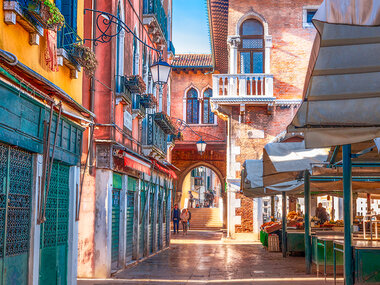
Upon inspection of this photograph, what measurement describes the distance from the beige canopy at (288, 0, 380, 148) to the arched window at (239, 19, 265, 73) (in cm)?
2033

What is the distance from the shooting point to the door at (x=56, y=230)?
860cm

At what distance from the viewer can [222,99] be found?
25.8m

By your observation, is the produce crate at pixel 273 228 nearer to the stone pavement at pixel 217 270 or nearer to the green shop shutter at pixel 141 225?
the stone pavement at pixel 217 270

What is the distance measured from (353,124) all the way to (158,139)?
13645 mm

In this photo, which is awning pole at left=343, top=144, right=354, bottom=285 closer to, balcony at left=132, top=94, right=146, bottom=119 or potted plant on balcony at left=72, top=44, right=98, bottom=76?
potted plant on balcony at left=72, top=44, right=98, bottom=76

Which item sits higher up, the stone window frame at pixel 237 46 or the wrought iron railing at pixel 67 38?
the stone window frame at pixel 237 46

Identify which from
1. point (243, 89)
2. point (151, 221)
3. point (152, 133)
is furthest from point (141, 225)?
point (243, 89)

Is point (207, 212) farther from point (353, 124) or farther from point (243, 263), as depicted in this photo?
point (353, 124)

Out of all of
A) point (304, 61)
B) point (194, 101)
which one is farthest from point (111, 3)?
point (194, 101)

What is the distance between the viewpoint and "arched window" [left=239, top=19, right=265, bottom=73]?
87.1ft

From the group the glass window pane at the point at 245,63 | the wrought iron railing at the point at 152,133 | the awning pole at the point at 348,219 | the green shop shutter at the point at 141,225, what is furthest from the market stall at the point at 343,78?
the glass window pane at the point at 245,63

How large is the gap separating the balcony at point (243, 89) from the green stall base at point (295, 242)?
359 inches

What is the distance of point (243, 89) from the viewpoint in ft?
84.7

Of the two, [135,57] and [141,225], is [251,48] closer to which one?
[135,57]
